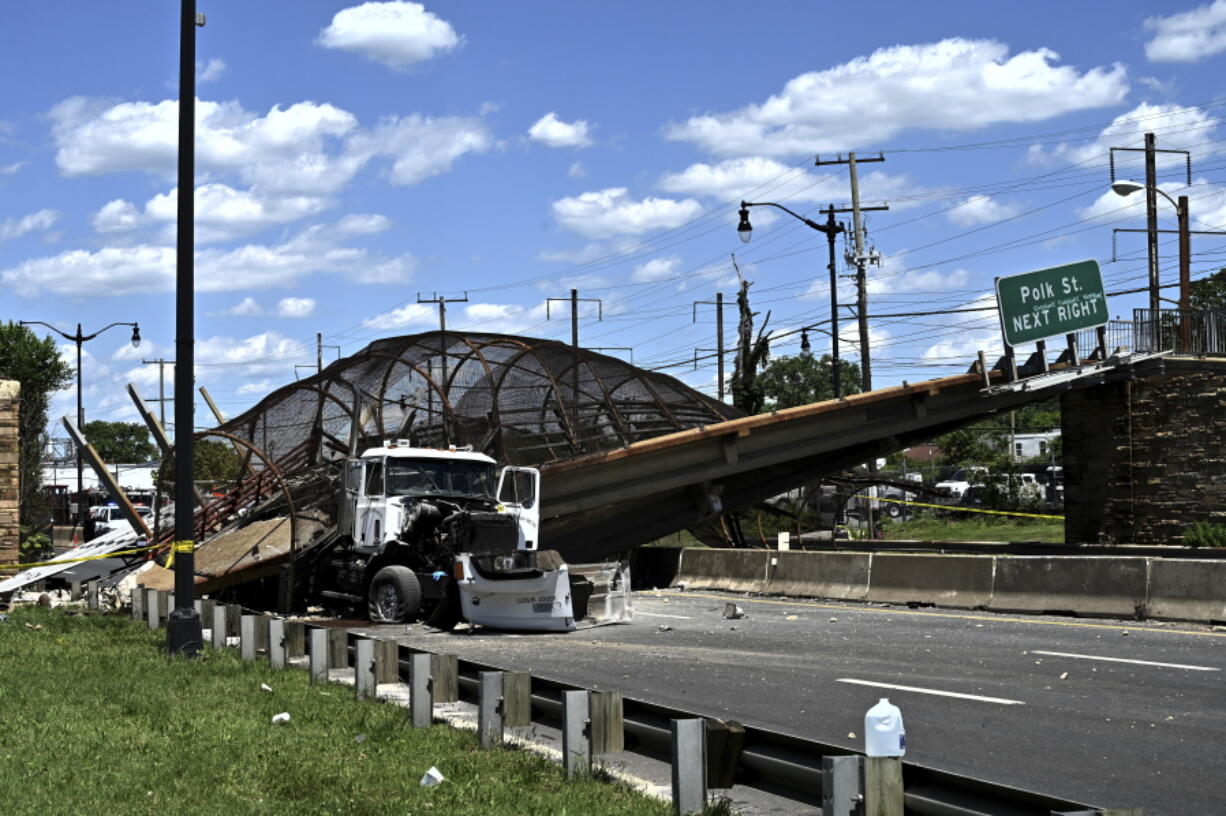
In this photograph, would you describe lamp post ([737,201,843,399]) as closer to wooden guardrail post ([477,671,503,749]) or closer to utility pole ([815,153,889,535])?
utility pole ([815,153,889,535])

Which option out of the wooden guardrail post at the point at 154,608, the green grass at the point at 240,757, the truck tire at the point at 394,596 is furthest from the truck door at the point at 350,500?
the green grass at the point at 240,757

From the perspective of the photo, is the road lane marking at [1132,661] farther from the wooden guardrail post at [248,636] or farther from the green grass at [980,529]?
the green grass at [980,529]

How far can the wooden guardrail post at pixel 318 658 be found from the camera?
13664 millimetres

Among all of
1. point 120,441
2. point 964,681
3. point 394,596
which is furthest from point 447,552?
point 120,441

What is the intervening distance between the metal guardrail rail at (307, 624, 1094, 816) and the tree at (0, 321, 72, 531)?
33.0 metres

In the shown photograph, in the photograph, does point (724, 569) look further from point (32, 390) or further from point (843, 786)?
point (32, 390)

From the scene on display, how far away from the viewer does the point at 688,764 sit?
25.2 ft

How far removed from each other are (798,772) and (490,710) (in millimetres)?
3578

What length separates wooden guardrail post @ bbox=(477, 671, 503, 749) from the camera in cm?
1000

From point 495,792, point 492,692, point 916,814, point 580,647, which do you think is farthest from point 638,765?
point 580,647

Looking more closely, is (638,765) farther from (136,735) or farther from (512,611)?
(512,611)

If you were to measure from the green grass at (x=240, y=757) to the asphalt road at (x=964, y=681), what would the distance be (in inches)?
104

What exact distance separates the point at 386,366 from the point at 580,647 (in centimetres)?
1175

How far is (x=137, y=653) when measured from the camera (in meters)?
17.0
